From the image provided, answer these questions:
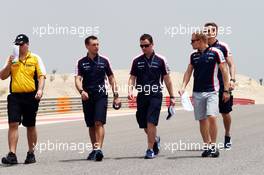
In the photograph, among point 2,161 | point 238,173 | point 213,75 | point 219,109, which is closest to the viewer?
point 238,173

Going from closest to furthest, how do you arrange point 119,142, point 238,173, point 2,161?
point 238,173 < point 2,161 < point 119,142

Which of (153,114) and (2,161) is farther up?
(153,114)

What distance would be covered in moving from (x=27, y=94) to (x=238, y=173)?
3.25 meters

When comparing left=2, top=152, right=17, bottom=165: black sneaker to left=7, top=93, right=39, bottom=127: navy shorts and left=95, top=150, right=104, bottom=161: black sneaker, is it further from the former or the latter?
left=95, top=150, right=104, bottom=161: black sneaker

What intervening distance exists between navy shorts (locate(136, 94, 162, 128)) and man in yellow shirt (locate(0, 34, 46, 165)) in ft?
5.46

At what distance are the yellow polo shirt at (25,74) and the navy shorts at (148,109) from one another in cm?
167

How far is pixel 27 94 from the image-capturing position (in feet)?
31.0

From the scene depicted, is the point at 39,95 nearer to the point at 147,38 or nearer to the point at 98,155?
the point at 98,155

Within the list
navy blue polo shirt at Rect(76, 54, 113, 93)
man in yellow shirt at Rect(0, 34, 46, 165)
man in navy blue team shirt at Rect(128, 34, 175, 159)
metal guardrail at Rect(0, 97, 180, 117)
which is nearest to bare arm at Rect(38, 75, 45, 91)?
man in yellow shirt at Rect(0, 34, 46, 165)

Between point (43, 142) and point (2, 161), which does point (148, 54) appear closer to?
point (2, 161)

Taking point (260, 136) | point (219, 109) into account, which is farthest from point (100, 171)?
point (260, 136)

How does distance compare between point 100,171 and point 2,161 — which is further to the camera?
point 2,161

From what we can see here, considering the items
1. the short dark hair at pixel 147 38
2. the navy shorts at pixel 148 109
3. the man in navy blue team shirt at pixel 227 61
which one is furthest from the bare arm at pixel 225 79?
the short dark hair at pixel 147 38

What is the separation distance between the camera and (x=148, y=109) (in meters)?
10.2
